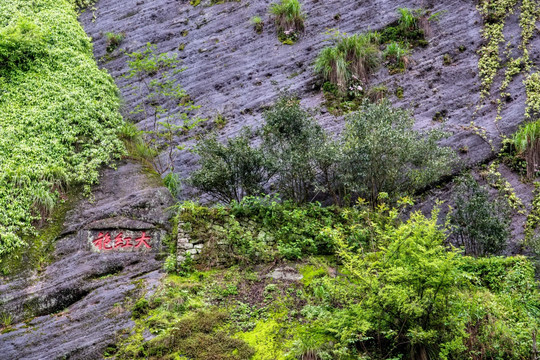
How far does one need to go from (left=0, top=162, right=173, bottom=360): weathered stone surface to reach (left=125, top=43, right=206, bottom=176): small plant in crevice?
1670 mm

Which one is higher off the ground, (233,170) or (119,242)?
(233,170)

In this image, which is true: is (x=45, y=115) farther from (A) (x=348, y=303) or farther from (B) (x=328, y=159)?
(A) (x=348, y=303)

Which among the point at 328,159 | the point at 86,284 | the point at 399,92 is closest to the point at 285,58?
the point at 399,92

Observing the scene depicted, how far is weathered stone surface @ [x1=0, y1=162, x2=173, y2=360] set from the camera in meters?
6.33

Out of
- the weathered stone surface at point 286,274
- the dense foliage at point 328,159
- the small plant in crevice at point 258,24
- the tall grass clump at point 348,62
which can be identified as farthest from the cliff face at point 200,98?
the weathered stone surface at point 286,274

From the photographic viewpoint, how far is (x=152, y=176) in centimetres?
960

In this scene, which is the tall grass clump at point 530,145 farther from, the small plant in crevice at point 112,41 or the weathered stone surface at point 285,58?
the small plant in crevice at point 112,41

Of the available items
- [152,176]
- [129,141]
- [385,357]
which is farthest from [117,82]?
[385,357]

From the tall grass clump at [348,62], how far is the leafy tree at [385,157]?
2.89 metres

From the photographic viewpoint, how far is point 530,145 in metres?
9.08

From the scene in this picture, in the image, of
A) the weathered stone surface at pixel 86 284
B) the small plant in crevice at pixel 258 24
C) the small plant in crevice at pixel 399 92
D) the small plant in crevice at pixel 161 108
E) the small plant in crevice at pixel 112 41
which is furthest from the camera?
the small plant in crevice at pixel 112 41

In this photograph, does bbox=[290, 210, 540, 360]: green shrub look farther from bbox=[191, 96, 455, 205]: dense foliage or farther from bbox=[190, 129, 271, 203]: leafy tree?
bbox=[190, 129, 271, 203]: leafy tree

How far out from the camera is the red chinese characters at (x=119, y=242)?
26.0ft

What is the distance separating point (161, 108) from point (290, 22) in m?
4.45
